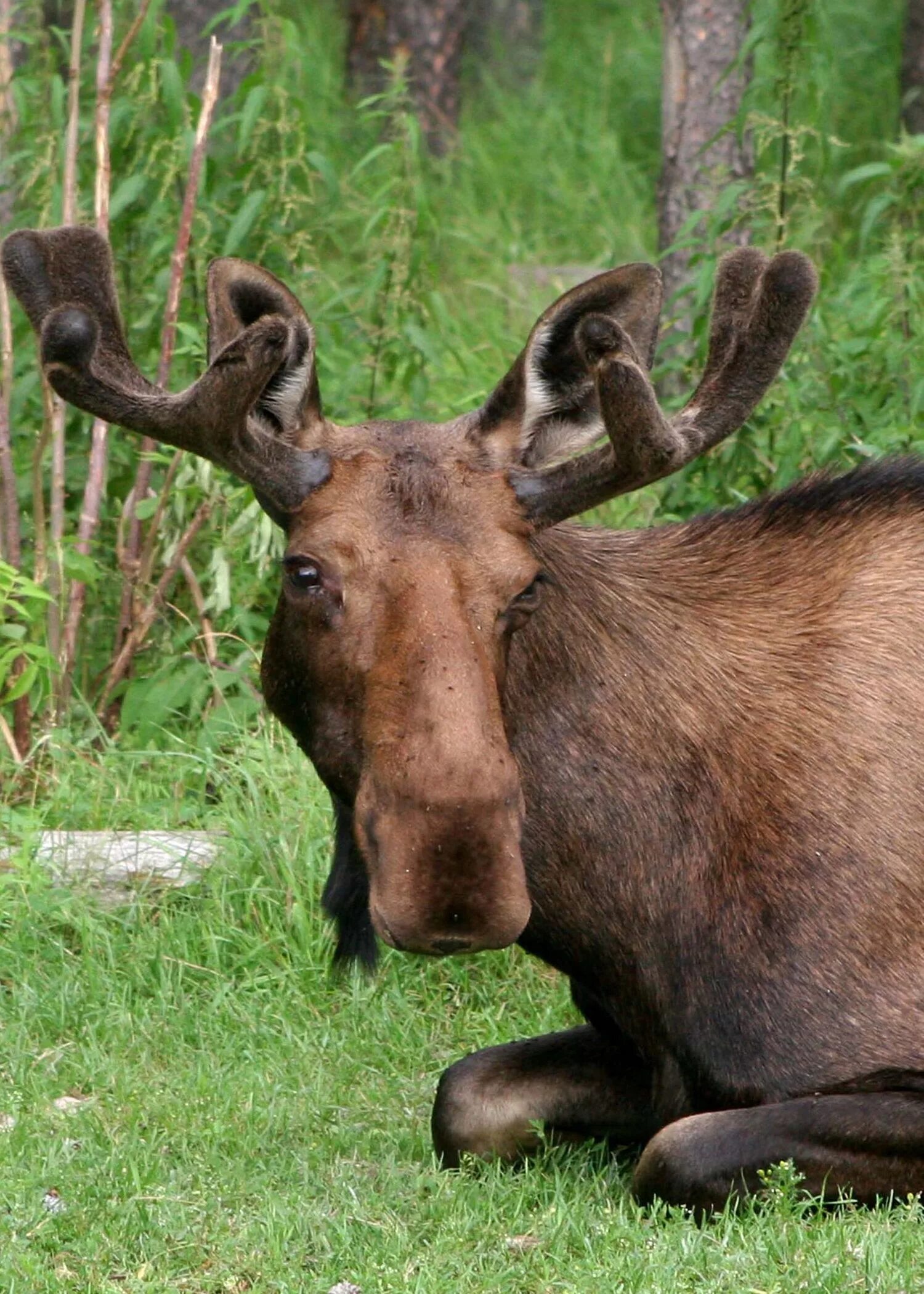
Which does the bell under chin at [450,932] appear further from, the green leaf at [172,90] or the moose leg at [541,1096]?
the green leaf at [172,90]

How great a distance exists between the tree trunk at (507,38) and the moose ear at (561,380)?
1025 cm

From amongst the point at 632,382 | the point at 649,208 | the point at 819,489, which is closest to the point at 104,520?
the point at 819,489

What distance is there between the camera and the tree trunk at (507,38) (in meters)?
14.2

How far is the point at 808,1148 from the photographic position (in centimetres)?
409

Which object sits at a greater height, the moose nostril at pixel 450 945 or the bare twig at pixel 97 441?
the bare twig at pixel 97 441

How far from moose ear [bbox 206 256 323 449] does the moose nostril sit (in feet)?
3.50

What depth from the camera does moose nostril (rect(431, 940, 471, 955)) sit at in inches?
145

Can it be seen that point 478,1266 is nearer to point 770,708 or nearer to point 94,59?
point 770,708

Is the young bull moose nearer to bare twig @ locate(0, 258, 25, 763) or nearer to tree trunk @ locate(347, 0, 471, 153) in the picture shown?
bare twig @ locate(0, 258, 25, 763)

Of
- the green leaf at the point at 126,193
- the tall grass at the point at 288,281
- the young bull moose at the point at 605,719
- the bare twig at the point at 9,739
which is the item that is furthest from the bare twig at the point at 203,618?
the young bull moose at the point at 605,719

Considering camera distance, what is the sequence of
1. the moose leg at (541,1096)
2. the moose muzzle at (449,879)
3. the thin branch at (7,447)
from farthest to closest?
the thin branch at (7,447), the moose leg at (541,1096), the moose muzzle at (449,879)

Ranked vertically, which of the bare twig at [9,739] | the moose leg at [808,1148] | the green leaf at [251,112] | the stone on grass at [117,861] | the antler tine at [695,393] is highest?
the green leaf at [251,112]

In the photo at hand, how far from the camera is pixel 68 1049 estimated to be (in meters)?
5.30

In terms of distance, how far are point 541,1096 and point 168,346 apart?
9.72 feet
